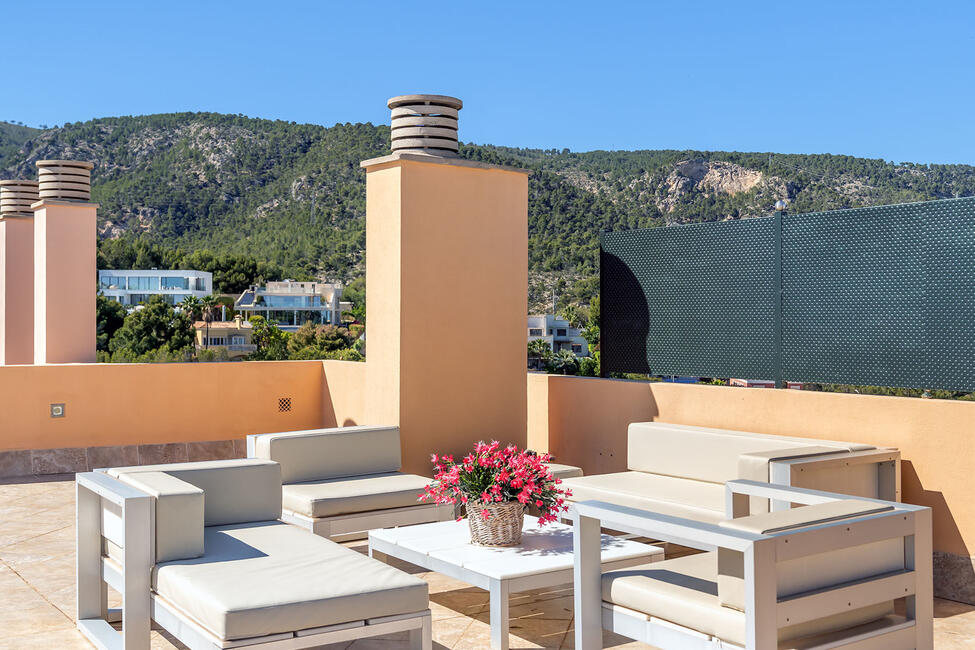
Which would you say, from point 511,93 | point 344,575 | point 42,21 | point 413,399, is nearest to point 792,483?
point 344,575

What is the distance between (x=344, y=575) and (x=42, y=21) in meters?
60.7

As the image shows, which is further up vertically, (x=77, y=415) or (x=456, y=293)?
(x=456, y=293)

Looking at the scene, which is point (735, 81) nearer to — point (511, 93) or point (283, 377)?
point (511, 93)

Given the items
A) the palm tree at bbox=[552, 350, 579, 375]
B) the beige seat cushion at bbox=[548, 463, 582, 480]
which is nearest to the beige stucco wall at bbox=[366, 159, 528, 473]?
the beige seat cushion at bbox=[548, 463, 582, 480]

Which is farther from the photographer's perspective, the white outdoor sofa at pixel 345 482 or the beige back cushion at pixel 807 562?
the white outdoor sofa at pixel 345 482

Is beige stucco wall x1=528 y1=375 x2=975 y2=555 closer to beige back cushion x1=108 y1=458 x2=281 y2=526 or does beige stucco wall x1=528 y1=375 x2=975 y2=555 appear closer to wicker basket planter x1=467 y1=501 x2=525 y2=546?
wicker basket planter x1=467 y1=501 x2=525 y2=546

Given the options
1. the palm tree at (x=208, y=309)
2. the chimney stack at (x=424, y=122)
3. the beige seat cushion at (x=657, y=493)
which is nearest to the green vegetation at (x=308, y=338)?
the palm tree at (x=208, y=309)

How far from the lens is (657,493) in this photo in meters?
5.16

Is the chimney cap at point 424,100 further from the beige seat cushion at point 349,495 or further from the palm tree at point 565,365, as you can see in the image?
the palm tree at point 565,365

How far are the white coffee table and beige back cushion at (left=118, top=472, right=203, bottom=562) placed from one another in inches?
40.3

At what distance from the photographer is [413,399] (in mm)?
6418

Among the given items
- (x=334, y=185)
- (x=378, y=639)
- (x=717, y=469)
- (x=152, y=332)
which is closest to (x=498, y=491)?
(x=378, y=639)

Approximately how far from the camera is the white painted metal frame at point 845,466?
4332 mm

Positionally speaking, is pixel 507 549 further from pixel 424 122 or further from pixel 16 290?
pixel 16 290
